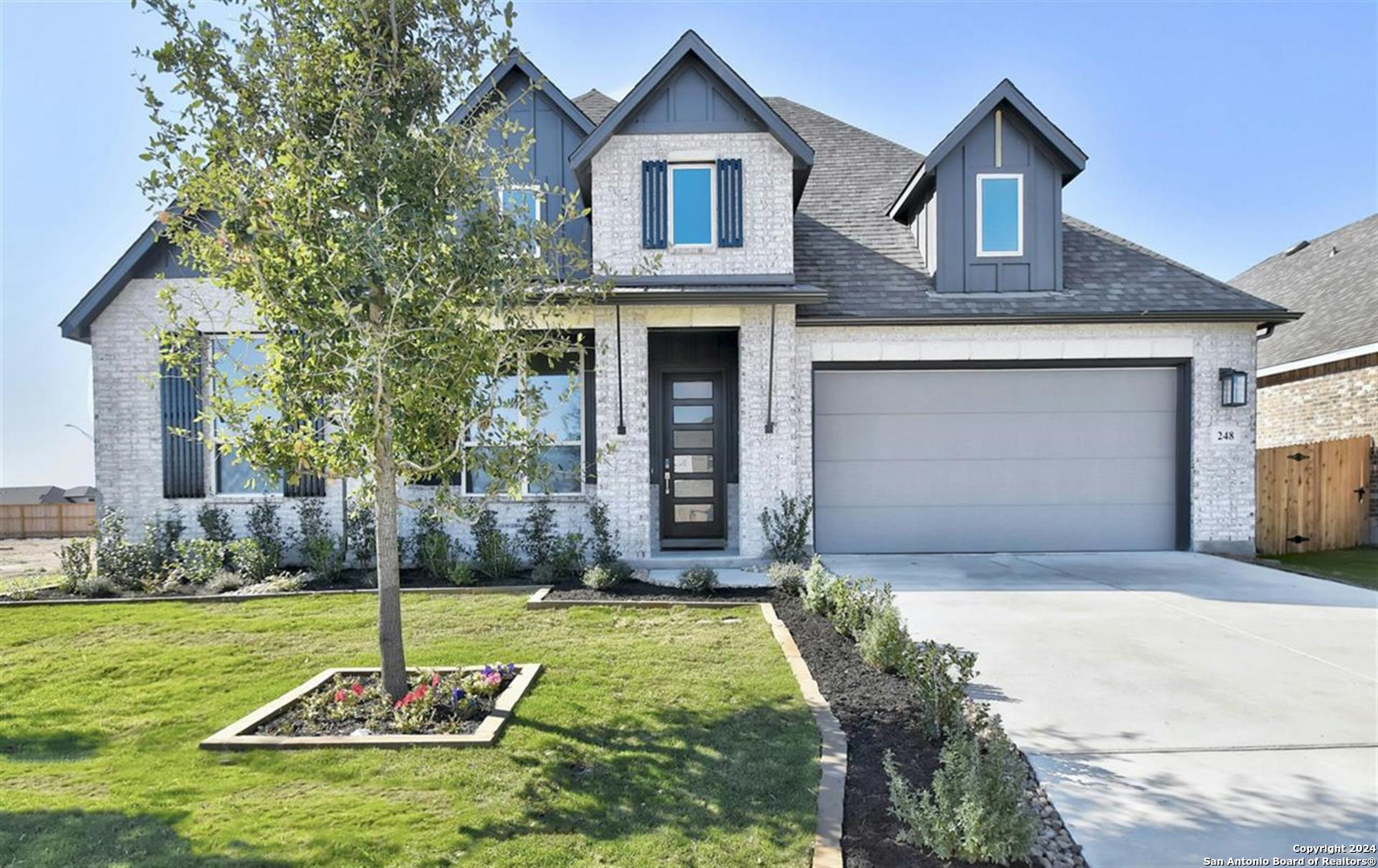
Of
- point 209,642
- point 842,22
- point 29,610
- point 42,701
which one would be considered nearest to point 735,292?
point 842,22

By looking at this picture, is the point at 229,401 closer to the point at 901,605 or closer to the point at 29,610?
the point at 29,610

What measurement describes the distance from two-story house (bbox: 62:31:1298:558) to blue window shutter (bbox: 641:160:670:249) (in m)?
0.03

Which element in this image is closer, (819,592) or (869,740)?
(869,740)

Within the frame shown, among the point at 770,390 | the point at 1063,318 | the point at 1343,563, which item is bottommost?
the point at 1343,563

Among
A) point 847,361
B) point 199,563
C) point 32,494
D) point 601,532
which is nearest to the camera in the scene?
point 199,563

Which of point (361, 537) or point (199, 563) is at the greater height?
point (361, 537)

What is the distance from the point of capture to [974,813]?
2.64 meters

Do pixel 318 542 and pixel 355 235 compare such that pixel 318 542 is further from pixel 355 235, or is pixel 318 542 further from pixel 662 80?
pixel 662 80

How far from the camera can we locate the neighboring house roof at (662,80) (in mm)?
9070

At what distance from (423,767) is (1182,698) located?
188 inches

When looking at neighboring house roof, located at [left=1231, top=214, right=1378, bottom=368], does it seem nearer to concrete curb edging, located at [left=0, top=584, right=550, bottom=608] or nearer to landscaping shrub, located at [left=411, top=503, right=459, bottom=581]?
concrete curb edging, located at [left=0, top=584, right=550, bottom=608]

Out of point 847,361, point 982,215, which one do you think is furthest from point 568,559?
point 982,215

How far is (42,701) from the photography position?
459 centimetres

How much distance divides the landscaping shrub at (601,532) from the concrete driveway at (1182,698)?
3.64 metres
